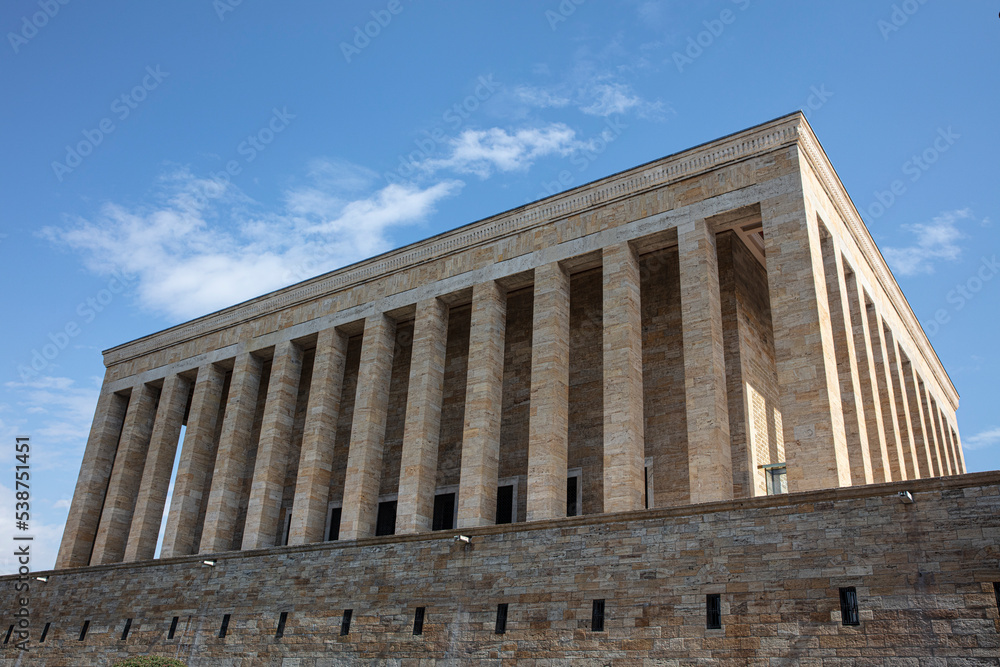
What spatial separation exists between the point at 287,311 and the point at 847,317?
14256 mm

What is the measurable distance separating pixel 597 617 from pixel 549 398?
15.4 feet

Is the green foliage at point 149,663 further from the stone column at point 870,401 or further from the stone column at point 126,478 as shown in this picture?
the stone column at point 870,401

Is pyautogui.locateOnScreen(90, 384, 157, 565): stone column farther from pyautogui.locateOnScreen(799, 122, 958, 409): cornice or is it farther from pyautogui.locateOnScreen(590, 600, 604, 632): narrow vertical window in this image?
pyautogui.locateOnScreen(799, 122, 958, 409): cornice

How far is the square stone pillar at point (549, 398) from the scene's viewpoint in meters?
15.2

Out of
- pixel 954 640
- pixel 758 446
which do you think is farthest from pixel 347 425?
pixel 954 640

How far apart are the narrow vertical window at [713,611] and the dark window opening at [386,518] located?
9.85 metres

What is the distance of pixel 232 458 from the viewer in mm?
21031

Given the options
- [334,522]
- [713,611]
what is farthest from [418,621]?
[334,522]

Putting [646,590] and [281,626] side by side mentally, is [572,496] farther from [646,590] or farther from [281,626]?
[281,626]

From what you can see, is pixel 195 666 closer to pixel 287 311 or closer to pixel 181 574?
pixel 181 574

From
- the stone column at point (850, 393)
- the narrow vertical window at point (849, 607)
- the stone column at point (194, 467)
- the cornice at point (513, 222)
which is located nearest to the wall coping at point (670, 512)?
the narrow vertical window at point (849, 607)

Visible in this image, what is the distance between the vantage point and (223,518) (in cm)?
2042

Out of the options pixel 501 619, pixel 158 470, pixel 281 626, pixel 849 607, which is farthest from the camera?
pixel 158 470

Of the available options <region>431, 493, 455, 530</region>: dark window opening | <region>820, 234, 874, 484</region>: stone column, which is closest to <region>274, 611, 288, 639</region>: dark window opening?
<region>431, 493, 455, 530</region>: dark window opening
